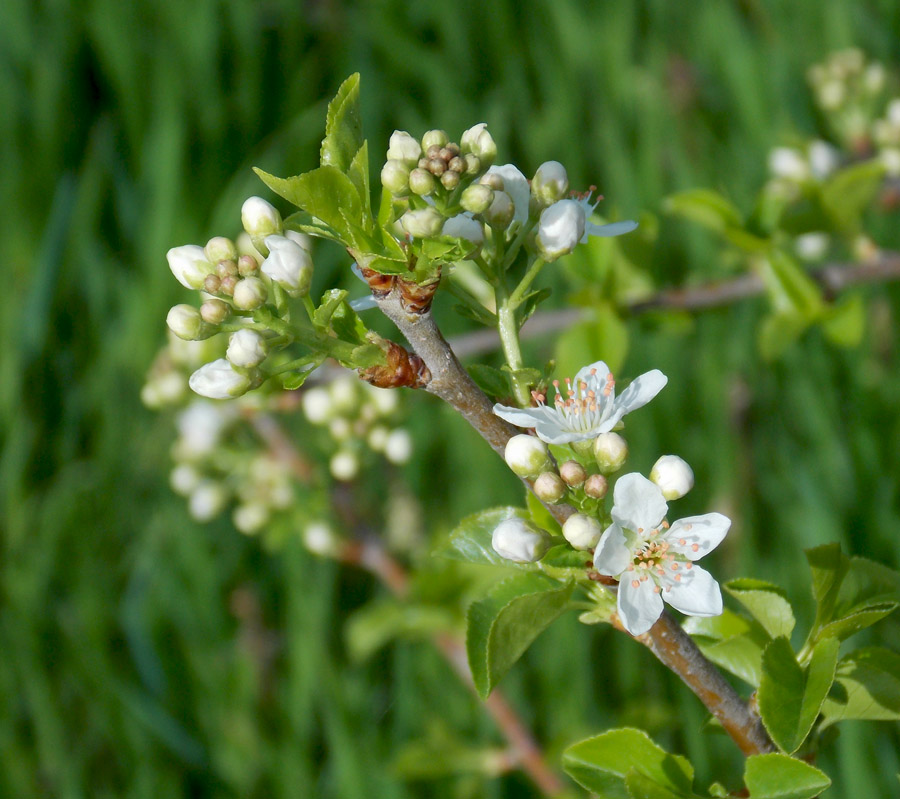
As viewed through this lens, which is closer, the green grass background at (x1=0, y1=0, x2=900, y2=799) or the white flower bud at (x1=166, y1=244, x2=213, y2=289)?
the white flower bud at (x1=166, y1=244, x2=213, y2=289)

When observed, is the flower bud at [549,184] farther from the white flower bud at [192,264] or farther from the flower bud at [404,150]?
the white flower bud at [192,264]

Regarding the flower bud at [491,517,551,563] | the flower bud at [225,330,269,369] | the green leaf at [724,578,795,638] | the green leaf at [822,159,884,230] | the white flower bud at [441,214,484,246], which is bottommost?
the green leaf at [724,578,795,638]

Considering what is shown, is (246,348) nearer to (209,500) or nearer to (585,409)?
(585,409)

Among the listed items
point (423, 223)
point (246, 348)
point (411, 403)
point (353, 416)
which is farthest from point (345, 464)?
point (423, 223)

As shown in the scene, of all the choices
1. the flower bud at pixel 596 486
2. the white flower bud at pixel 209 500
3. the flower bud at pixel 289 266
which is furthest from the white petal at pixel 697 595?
the white flower bud at pixel 209 500

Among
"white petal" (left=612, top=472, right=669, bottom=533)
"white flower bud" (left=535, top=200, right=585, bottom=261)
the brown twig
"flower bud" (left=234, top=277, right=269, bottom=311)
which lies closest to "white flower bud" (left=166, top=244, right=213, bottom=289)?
"flower bud" (left=234, top=277, right=269, bottom=311)

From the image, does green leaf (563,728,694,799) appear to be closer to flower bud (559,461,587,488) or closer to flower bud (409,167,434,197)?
flower bud (559,461,587,488)
